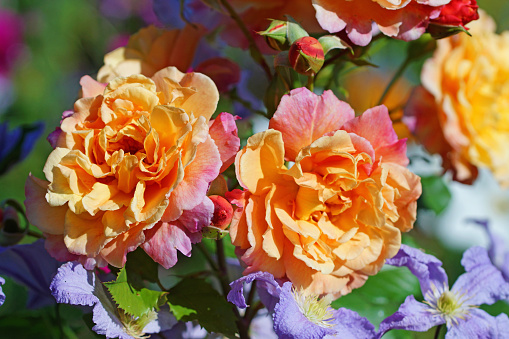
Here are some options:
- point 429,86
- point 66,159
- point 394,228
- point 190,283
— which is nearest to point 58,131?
point 66,159

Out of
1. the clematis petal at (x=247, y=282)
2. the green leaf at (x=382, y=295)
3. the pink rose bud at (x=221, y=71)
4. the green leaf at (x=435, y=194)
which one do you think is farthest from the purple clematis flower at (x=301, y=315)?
the green leaf at (x=435, y=194)

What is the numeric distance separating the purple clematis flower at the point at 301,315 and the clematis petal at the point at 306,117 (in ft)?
0.32

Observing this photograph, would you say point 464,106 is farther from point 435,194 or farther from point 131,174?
point 131,174

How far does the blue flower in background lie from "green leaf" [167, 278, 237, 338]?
11.2 inches

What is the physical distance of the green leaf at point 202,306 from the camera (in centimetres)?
42

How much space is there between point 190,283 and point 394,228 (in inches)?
6.4

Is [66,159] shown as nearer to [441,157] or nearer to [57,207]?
[57,207]

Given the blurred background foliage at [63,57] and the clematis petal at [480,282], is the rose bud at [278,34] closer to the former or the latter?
the clematis petal at [480,282]

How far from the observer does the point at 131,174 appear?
384 mm

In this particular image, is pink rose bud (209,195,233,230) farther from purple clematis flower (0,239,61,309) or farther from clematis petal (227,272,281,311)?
purple clematis flower (0,239,61,309)

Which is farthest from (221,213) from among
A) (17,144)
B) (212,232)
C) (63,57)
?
(63,57)

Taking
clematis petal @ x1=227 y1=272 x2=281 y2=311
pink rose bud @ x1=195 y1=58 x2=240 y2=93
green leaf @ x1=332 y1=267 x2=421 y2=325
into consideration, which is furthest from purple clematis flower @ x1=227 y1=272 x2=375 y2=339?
pink rose bud @ x1=195 y1=58 x2=240 y2=93

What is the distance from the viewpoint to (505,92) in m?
0.67

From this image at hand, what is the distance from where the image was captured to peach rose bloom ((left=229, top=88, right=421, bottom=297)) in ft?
1.26
